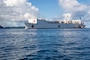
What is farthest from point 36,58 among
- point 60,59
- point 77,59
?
point 77,59

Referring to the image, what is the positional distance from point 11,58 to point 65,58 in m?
6.08

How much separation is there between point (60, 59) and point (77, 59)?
6.15ft

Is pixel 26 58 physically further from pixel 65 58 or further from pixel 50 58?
pixel 65 58

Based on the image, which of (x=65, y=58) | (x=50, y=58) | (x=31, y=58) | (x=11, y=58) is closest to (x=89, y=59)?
(x=65, y=58)

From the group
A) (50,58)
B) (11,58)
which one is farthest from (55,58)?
(11,58)

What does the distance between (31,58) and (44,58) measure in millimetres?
1478

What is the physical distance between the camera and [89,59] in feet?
85.1

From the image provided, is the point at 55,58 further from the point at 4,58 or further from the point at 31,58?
the point at 4,58

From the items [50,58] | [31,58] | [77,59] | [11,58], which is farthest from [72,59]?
[11,58]

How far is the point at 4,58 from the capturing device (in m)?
26.7

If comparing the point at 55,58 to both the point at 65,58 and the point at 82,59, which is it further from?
the point at 82,59

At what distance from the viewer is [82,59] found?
26.0m

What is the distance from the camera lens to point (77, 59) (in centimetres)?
2619

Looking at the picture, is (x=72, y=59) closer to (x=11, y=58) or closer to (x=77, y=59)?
(x=77, y=59)
